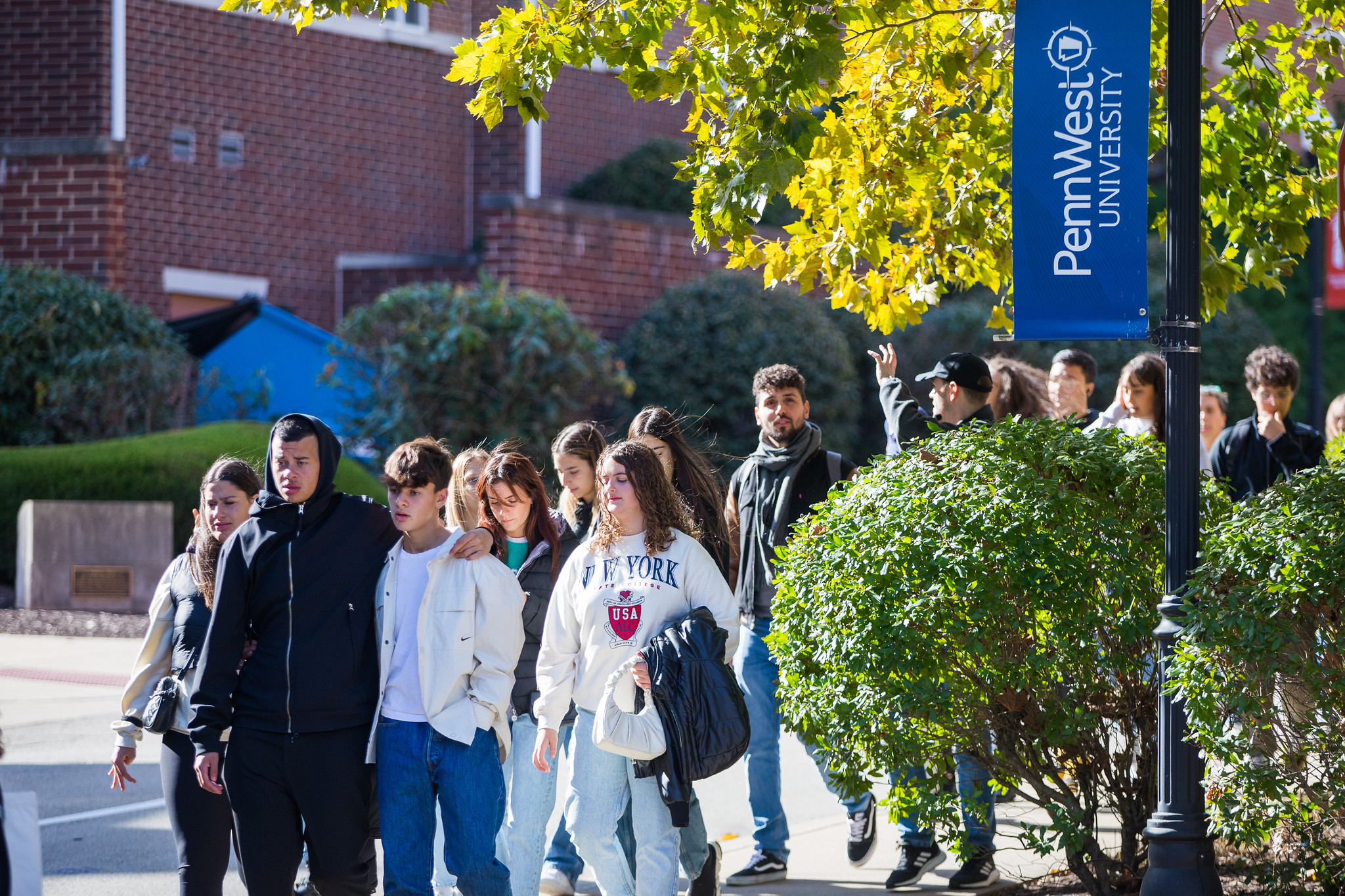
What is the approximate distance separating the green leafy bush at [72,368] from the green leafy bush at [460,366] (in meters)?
1.79

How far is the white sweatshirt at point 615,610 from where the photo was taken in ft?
16.6

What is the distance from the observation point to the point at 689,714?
16.0 ft

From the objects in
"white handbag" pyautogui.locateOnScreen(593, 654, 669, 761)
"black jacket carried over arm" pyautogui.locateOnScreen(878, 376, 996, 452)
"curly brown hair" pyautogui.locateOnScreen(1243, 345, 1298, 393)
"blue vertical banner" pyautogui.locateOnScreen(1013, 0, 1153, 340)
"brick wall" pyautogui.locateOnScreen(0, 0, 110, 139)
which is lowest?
"white handbag" pyautogui.locateOnScreen(593, 654, 669, 761)

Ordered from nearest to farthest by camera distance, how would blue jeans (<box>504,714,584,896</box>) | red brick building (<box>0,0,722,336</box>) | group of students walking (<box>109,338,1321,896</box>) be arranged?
1. group of students walking (<box>109,338,1321,896</box>)
2. blue jeans (<box>504,714,584,896</box>)
3. red brick building (<box>0,0,722,336</box>)

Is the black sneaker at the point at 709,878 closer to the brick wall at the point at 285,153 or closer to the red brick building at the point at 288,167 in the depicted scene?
the red brick building at the point at 288,167

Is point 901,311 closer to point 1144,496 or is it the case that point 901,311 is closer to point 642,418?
point 642,418

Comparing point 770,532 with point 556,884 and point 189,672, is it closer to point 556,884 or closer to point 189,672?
point 556,884

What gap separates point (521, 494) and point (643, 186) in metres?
14.4

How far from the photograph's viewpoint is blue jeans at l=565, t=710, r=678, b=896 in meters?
4.95

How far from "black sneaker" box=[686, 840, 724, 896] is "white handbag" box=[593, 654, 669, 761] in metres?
0.75

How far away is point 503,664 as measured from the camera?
4.86 meters

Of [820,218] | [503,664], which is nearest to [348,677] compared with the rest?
[503,664]

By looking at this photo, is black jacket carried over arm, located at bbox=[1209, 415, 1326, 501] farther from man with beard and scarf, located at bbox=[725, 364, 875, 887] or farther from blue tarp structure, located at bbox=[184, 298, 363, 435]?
blue tarp structure, located at bbox=[184, 298, 363, 435]

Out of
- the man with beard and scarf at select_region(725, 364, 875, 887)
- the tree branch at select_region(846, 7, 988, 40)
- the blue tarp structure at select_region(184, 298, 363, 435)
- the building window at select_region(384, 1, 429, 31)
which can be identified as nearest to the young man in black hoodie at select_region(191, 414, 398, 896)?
the man with beard and scarf at select_region(725, 364, 875, 887)
